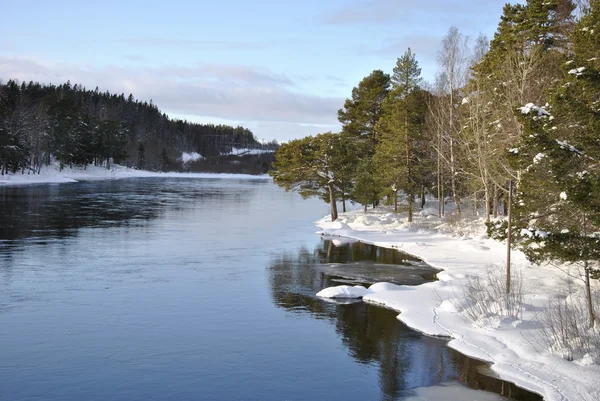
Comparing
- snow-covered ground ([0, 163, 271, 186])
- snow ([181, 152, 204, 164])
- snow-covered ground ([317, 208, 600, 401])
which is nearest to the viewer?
snow-covered ground ([317, 208, 600, 401])

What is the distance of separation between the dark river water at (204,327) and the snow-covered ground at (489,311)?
72 centimetres

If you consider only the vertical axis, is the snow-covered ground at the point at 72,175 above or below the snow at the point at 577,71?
below

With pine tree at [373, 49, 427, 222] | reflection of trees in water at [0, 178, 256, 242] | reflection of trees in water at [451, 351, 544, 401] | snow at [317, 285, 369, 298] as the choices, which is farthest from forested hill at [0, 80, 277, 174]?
reflection of trees in water at [451, 351, 544, 401]

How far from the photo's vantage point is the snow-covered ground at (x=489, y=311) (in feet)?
37.0

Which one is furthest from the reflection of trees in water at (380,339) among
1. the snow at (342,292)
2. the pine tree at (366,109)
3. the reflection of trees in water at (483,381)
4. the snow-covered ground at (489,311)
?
the pine tree at (366,109)

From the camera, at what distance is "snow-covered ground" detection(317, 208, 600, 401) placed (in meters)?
11.3

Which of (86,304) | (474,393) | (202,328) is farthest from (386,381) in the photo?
(86,304)

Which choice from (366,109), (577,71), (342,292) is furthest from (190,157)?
(577,71)

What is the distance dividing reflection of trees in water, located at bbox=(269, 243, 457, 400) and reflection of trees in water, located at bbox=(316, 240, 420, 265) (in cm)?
551

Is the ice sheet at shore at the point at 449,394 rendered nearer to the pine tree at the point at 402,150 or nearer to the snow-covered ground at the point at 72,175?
the pine tree at the point at 402,150

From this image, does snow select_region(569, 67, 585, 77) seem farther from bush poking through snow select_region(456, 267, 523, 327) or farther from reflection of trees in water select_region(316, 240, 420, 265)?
reflection of trees in water select_region(316, 240, 420, 265)

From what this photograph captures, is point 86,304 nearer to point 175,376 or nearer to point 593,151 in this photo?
point 175,376

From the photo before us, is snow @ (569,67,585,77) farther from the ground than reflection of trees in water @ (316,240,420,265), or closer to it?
farther from the ground

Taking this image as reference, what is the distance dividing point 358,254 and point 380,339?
579 inches
